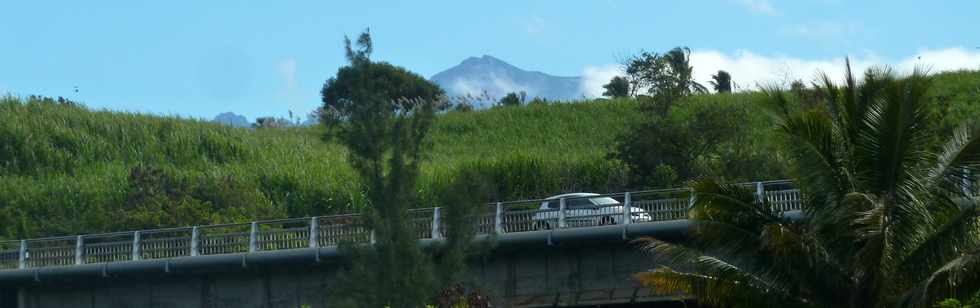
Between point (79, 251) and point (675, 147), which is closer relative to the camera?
point (79, 251)

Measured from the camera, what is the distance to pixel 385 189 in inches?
886

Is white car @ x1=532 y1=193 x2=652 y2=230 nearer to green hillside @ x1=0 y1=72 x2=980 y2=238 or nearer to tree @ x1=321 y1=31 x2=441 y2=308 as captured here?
tree @ x1=321 y1=31 x2=441 y2=308

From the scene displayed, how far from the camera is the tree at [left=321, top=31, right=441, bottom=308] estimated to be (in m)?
22.3

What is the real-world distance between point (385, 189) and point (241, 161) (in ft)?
170

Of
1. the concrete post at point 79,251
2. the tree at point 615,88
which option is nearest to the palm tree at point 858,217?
the concrete post at point 79,251

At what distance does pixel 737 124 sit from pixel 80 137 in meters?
31.2

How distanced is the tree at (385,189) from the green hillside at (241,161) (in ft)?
103

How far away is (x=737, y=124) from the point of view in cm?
5828

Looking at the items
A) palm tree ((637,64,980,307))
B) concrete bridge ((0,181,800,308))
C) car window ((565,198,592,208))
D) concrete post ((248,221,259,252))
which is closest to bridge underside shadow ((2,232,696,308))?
concrete bridge ((0,181,800,308))

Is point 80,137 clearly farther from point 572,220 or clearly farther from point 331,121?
point 331,121

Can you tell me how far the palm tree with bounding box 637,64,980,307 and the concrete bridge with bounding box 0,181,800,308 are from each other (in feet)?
24.6

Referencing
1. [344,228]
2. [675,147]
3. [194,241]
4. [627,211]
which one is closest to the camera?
[344,228]

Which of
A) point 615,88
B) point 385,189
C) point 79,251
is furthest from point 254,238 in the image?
point 615,88

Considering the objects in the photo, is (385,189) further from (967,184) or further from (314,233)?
(314,233)
